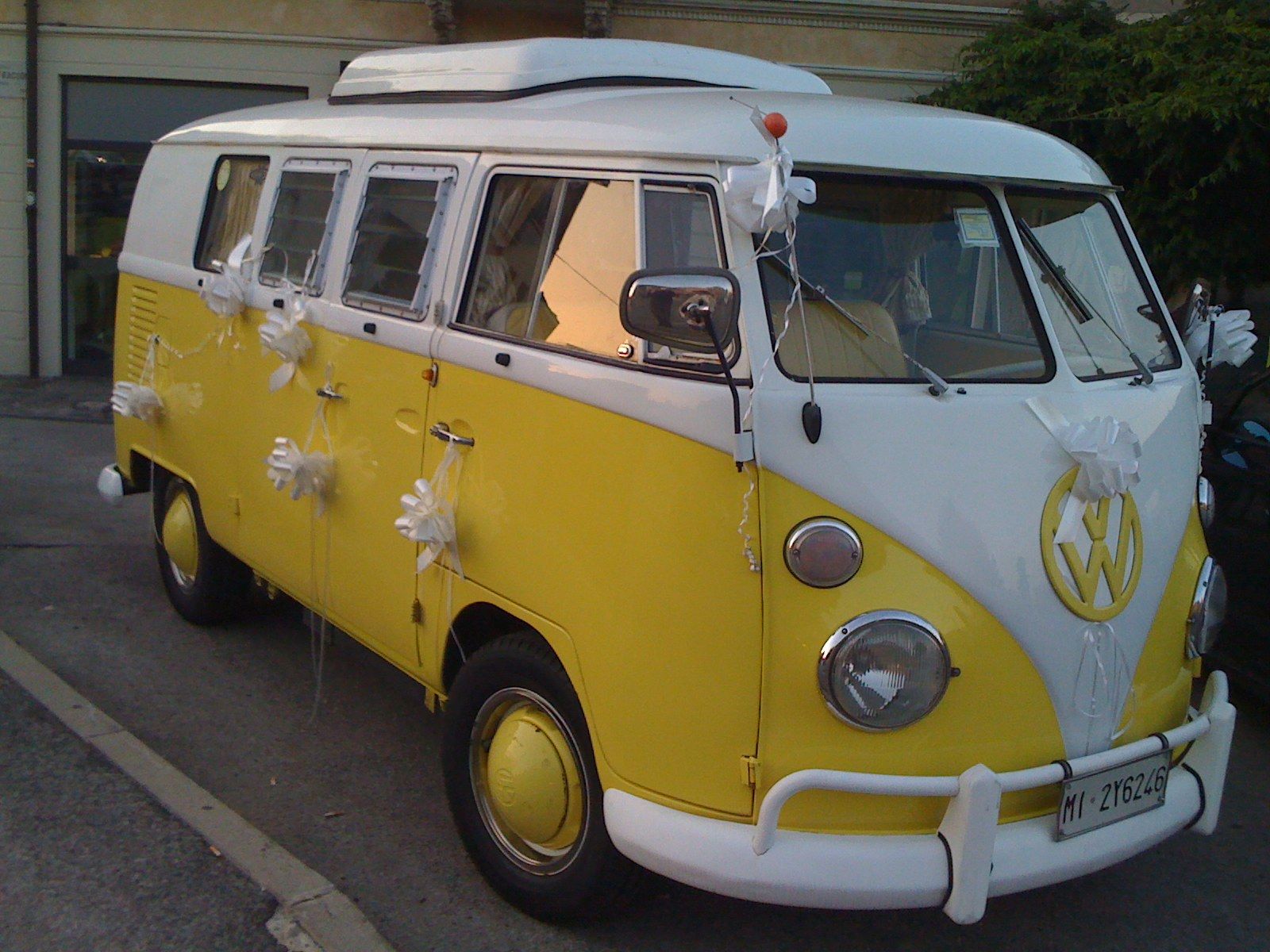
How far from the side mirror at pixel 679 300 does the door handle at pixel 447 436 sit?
980 millimetres

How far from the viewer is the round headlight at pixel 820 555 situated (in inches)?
119

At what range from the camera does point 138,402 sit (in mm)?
6156

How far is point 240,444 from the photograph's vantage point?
5312 millimetres

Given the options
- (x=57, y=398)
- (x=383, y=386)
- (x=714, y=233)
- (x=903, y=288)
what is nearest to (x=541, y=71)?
(x=383, y=386)

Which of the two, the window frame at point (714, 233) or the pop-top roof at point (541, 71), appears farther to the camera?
the pop-top roof at point (541, 71)

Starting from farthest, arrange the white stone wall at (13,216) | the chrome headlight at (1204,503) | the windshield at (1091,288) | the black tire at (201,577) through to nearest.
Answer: the white stone wall at (13,216), the black tire at (201,577), the chrome headlight at (1204,503), the windshield at (1091,288)

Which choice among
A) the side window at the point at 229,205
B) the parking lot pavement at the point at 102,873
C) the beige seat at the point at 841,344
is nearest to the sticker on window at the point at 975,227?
the beige seat at the point at 841,344

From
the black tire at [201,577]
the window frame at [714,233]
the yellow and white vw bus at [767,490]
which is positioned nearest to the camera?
the yellow and white vw bus at [767,490]

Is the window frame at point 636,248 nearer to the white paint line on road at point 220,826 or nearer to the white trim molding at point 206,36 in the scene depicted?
the white paint line on road at point 220,826

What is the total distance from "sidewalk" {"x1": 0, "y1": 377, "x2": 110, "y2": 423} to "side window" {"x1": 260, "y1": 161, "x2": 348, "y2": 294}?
25.1 ft

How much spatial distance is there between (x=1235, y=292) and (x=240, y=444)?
7136 mm

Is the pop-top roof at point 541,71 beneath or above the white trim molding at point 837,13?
beneath

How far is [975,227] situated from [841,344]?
0.59 m

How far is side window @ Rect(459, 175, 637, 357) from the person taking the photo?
11.3 feet
